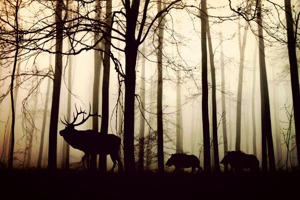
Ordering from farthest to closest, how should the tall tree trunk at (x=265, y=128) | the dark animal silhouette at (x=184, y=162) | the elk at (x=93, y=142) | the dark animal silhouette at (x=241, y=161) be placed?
1. the dark animal silhouette at (x=184, y=162)
2. the dark animal silhouette at (x=241, y=161)
3. the tall tree trunk at (x=265, y=128)
4. the elk at (x=93, y=142)

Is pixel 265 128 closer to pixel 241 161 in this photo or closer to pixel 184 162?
pixel 241 161

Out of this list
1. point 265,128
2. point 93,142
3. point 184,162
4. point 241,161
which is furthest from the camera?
point 184,162

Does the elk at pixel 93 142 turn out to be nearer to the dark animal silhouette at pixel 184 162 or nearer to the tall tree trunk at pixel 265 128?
Answer: the dark animal silhouette at pixel 184 162

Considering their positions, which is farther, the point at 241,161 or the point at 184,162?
the point at 184,162

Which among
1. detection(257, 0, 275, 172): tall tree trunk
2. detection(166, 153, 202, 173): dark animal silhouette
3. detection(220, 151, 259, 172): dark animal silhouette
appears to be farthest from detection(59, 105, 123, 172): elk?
detection(220, 151, 259, 172): dark animal silhouette

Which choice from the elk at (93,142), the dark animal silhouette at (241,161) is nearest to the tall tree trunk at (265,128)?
the dark animal silhouette at (241,161)

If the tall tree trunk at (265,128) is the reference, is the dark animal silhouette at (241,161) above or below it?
below

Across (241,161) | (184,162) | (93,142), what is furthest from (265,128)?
(93,142)

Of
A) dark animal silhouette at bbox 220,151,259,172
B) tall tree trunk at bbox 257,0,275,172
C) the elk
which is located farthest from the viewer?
dark animal silhouette at bbox 220,151,259,172

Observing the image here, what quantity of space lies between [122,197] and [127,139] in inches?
58.9

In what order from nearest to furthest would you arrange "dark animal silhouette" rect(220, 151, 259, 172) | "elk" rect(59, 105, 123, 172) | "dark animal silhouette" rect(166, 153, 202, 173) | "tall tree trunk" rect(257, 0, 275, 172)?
"elk" rect(59, 105, 123, 172) < "tall tree trunk" rect(257, 0, 275, 172) < "dark animal silhouette" rect(220, 151, 259, 172) < "dark animal silhouette" rect(166, 153, 202, 173)

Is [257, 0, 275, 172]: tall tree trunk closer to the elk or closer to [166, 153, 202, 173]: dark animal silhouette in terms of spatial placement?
[166, 153, 202, 173]: dark animal silhouette

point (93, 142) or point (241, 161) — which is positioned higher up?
point (93, 142)

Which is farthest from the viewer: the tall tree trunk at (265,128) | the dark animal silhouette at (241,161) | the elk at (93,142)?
the dark animal silhouette at (241,161)
